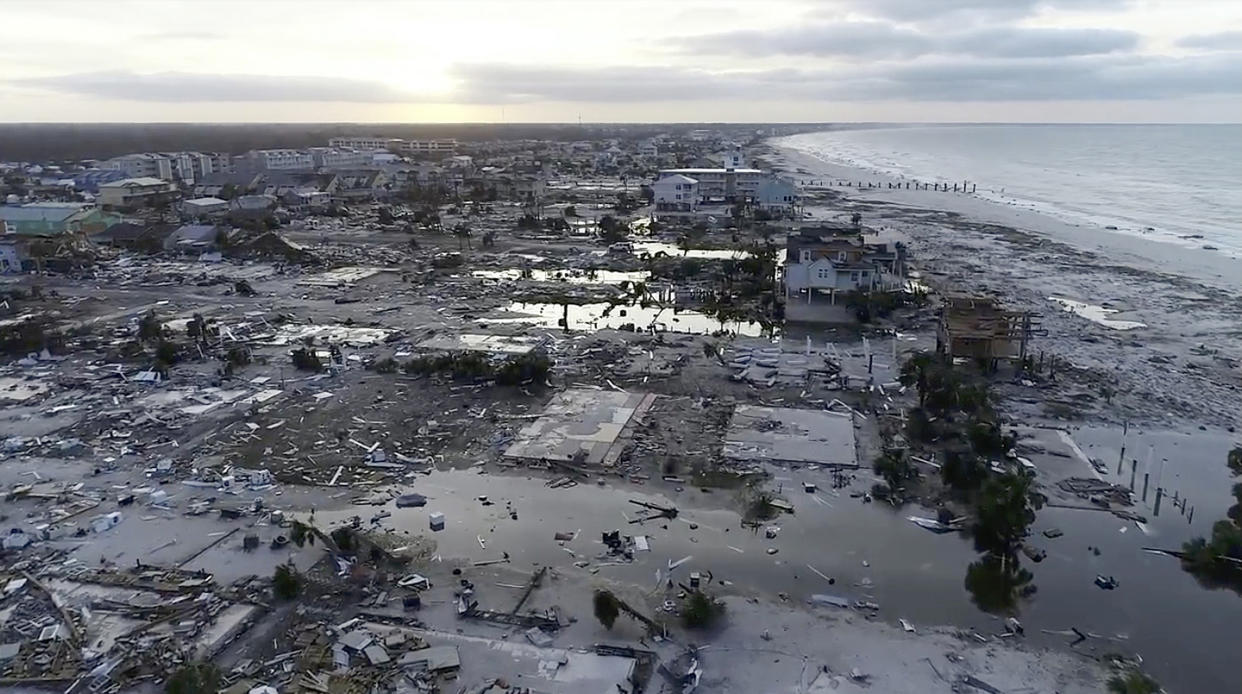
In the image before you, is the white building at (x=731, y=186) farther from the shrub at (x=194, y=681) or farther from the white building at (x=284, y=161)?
the shrub at (x=194, y=681)

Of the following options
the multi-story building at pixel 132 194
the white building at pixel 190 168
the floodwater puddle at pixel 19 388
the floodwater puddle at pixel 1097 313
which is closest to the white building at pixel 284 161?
the white building at pixel 190 168

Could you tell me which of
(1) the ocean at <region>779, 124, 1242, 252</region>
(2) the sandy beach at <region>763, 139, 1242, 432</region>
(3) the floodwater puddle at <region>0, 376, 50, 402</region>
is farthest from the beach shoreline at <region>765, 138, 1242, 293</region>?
(3) the floodwater puddle at <region>0, 376, 50, 402</region>

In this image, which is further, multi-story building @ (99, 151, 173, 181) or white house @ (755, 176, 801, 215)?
multi-story building @ (99, 151, 173, 181)

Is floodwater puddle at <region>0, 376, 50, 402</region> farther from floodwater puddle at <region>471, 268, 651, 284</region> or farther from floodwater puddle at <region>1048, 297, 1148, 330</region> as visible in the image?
floodwater puddle at <region>1048, 297, 1148, 330</region>

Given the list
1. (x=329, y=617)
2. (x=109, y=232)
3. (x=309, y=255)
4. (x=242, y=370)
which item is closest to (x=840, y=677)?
(x=329, y=617)

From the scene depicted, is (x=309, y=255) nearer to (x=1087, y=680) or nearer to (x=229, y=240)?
(x=229, y=240)

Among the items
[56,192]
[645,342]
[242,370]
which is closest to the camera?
[242,370]
